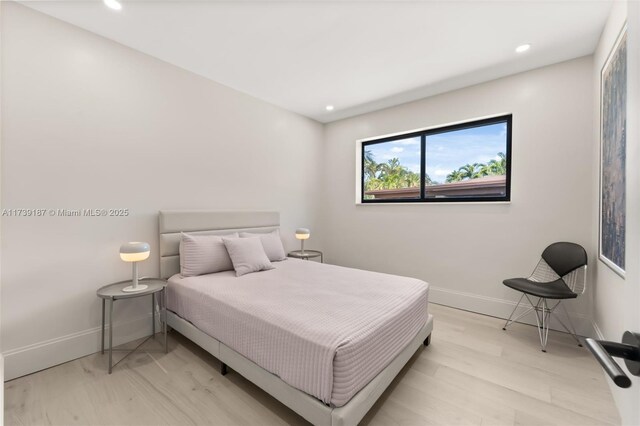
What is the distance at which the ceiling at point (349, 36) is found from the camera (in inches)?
79.5

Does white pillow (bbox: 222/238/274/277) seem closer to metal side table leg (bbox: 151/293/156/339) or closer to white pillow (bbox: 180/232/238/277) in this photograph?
white pillow (bbox: 180/232/238/277)

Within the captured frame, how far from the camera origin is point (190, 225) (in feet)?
9.46

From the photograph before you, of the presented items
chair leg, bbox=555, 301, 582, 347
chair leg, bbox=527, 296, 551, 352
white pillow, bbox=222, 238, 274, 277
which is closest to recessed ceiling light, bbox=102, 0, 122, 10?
white pillow, bbox=222, 238, 274, 277

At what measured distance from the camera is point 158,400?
1.74 meters

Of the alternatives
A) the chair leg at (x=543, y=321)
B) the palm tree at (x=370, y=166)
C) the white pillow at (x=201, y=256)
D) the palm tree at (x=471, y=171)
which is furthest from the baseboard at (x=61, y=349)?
the palm tree at (x=471, y=171)

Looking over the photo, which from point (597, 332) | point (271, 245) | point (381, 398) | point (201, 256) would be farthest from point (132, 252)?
point (597, 332)

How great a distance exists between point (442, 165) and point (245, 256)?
2791 mm

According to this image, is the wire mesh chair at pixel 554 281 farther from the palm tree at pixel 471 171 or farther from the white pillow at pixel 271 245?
the white pillow at pixel 271 245

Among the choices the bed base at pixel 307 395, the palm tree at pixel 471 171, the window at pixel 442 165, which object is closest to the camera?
the bed base at pixel 307 395

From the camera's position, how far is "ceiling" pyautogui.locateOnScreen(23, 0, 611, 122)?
202 cm

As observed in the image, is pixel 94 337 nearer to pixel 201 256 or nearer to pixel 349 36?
pixel 201 256

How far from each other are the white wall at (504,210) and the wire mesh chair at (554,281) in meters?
0.11

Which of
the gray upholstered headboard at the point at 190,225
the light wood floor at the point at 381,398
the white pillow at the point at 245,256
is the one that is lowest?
the light wood floor at the point at 381,398

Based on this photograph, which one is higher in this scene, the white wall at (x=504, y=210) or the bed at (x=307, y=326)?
the white wall at (x=504, y=210)
